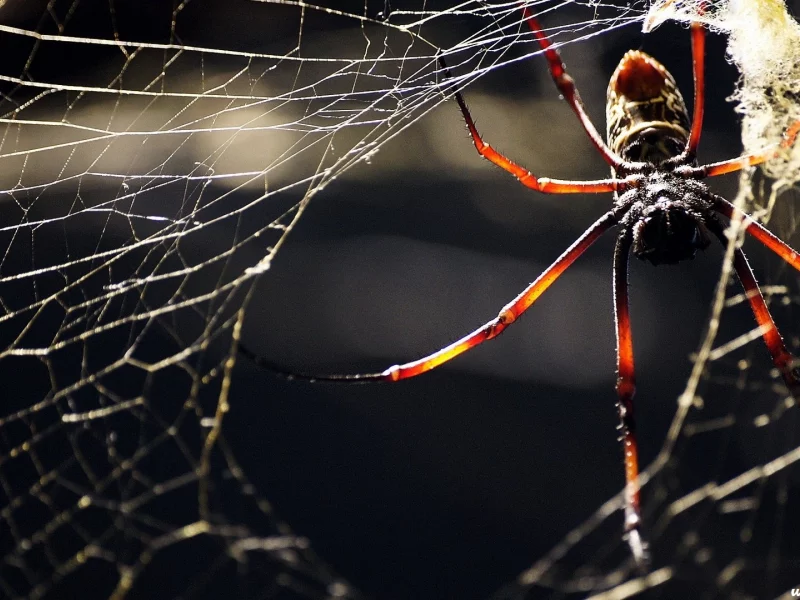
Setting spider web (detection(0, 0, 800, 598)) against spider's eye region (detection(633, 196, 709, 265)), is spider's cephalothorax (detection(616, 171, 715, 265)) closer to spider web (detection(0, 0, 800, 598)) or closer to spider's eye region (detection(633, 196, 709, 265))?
spider's eye region (detection(633, 196, 709, 265))

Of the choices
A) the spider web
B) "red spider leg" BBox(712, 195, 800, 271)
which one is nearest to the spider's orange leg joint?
"red spider leg" BBox(712, 195, 800, 271)

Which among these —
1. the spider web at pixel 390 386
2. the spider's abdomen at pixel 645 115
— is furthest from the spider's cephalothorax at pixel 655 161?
the spider web at pixel 390 386

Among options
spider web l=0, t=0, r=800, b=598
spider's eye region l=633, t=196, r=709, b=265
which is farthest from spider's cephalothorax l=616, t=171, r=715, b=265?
spider web l=0, t=0, r=800, b=598

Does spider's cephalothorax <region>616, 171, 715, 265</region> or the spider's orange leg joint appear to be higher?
spider's cephalothorax <region>616, 171, 715, 265</region>

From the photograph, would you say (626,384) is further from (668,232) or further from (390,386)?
(390,386)

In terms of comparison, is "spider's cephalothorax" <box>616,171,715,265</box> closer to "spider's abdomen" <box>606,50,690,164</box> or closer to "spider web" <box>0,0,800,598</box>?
"spider's abdomen" <box>606,50,690,164</box>

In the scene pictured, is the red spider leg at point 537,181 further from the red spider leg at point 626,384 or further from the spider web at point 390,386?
the spider web at point 390,386

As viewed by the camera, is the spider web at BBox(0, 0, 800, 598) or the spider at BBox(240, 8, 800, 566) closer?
the spider at BBox(240, 8, 800, 566)
